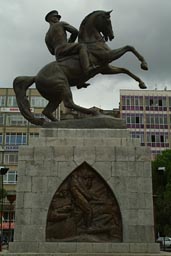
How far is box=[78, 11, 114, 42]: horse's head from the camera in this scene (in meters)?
14.5

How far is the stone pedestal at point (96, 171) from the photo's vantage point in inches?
464

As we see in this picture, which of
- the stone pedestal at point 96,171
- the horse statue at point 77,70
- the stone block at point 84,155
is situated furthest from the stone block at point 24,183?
the horse statue at point 77,70

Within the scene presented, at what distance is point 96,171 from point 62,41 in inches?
202

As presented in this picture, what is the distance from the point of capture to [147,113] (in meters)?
67.2

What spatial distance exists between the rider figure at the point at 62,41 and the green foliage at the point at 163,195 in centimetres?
2584

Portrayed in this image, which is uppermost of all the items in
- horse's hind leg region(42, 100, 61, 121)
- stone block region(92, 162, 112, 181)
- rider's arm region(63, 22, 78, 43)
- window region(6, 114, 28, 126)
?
window region(6, 114, 28, 126)

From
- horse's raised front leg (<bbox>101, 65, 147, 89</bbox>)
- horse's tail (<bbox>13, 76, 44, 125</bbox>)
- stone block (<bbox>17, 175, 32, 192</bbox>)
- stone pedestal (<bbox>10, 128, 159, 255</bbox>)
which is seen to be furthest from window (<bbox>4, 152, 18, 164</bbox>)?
stone block (<bbox>17, 175, 32, 192</bbox>)

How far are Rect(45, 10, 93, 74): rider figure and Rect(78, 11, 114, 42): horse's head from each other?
14.9 inches

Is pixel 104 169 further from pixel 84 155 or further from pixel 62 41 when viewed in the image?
pixel 62 41

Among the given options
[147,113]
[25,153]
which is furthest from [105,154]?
[147,113]

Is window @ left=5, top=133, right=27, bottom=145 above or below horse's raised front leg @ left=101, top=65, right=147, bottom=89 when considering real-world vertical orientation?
above

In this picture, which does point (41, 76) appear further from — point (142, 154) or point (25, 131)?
point (25, 131)

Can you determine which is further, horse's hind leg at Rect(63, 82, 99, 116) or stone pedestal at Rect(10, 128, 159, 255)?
horse's hind leg at Rect(63, 82, 99, 116)

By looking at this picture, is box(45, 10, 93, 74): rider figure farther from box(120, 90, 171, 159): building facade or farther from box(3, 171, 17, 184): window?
box(120, 90, 171, 159): building facade
